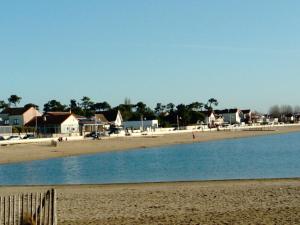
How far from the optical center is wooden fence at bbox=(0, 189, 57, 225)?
11.3 meters

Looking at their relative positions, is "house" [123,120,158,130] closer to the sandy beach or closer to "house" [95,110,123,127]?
"house" [95,110,123,127]

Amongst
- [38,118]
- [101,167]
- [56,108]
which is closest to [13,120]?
[38,118]

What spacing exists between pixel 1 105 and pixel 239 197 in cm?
15341

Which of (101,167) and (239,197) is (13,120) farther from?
(239,197)

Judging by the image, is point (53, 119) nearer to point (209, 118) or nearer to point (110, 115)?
point (110, 115)

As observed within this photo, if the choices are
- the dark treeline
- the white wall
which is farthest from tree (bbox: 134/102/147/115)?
the white wall

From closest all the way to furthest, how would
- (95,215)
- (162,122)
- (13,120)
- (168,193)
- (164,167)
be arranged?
1. (95,215)
2. (168,193)
3. (164,167)
4. (13,120)
5. (162,122)

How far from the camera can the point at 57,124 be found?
358 ft

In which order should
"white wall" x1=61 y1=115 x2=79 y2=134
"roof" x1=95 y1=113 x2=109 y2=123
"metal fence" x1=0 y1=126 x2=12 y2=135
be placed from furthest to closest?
"roof" x1=95 y1=113 x2=109 y2=123 → "white wall" x1=61 y1=115 x2=79 y2=134 → "metal fence" x1=0 y1=126 x2=12 y2=135

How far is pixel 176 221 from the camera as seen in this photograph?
1498 cm

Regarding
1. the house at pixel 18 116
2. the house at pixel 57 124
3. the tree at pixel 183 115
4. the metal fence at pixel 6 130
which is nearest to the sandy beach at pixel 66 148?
the house at pixel 57 124

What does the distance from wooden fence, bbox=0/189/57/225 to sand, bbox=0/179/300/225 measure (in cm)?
360

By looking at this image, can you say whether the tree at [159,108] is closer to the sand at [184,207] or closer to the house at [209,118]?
the house at [209,118]

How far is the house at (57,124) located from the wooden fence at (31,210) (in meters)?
97.0
